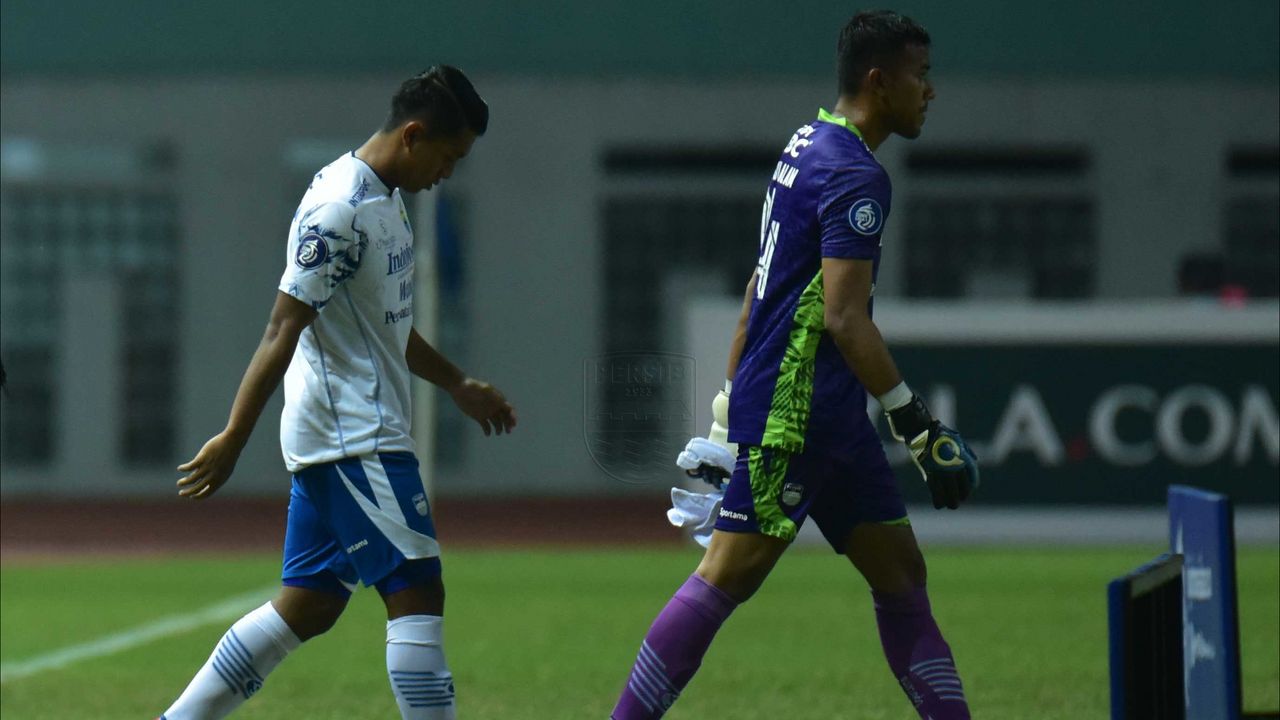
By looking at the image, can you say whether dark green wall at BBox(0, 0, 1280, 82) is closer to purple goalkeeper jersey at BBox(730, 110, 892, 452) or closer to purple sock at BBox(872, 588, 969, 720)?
purple goalkeeper jersey at BBox(730, 110, 892, 452)

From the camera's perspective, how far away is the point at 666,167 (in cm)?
2428

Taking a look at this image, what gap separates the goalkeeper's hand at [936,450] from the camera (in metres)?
4.87

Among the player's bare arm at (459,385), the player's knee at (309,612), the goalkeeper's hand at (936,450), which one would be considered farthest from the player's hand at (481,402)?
the goalkeeper's hand at (936,450)

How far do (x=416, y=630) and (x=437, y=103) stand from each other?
1336mm

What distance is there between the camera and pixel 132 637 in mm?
10430

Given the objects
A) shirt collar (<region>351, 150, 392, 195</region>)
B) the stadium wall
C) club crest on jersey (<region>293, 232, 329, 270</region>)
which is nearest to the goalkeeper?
→ shirt collar (<region>351, 150, 392, 195</region>)

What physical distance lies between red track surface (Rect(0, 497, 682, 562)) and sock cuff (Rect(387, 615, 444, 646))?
1226 cm

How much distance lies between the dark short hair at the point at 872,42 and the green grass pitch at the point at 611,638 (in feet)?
9.64

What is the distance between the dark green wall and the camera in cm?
2345

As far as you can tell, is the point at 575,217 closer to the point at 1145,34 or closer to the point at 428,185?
the point at 1145,34

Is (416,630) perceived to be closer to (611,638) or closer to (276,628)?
(276,628)

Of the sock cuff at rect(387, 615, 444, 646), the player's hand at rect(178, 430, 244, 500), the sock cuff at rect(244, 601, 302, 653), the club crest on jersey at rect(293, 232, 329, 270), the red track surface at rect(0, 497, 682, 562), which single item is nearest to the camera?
the player's hand at rect(178, 430, 244, 500)

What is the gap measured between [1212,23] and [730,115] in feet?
19.0

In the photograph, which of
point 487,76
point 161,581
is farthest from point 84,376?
point 161,581
